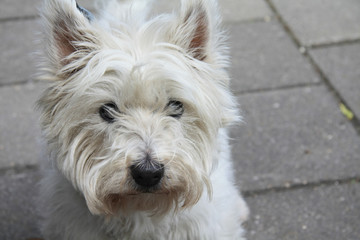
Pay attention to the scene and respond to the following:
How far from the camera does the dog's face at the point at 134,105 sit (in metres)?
2.40

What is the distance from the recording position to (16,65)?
5215 mm

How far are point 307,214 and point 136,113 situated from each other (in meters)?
1.67

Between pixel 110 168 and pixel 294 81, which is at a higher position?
pixel 110 168

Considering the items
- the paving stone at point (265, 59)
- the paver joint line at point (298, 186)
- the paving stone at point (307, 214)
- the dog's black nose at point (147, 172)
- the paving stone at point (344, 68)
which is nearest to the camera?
the dog's black nose at point (147, 172)

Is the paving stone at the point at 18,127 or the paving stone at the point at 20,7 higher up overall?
the paving stone at the point at 20,7

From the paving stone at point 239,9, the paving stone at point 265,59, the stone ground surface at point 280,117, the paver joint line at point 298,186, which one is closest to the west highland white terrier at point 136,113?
the stone ground surface at point 280,117

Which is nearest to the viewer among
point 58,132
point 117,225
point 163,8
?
point 58,132

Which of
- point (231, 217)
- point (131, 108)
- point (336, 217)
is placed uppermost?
point (131, 108)

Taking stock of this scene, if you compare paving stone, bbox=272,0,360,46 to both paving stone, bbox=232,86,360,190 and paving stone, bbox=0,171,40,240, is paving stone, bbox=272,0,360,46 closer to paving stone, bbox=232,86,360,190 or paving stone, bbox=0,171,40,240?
paving stone, bbox=232,86,360,190

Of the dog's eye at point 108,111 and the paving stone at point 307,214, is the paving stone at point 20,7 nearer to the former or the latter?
the paving stone at point 307,214

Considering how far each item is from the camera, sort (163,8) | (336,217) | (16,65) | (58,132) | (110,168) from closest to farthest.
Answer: (110,168)
(58,132)
(336,217)
(16,65)
(163,8)

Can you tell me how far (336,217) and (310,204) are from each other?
20cm

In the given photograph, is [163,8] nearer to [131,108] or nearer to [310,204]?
[310,204]

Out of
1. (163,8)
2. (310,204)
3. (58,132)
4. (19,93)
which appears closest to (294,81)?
(310,204)
